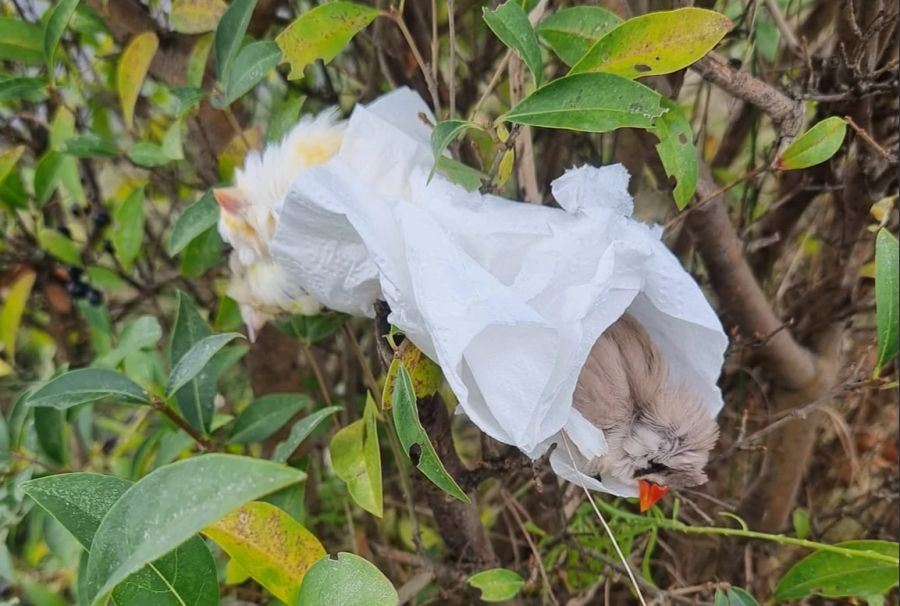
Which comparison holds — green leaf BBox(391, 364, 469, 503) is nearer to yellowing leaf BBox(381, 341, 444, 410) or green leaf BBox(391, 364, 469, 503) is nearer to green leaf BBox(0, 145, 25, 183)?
yellowing leaf BBox(381, 341, 444, 410)

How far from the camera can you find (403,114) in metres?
0.64

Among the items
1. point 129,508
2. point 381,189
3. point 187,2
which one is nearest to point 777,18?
point 381,189

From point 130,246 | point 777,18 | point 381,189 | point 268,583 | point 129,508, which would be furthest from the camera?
point 130,246

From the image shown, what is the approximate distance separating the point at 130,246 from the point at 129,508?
1.89ft

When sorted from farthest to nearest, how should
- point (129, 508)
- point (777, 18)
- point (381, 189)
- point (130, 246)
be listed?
1. point (130, 246)
2. point (777, 18)
3. point (381, 189)
4. point (129, 508)

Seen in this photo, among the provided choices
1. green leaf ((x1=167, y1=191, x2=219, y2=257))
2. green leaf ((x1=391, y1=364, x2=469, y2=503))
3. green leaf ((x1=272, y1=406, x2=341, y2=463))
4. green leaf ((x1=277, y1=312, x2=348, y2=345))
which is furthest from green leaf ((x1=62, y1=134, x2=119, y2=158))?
green leaf ((x1=391, y1=364, x2=469, y2=503))

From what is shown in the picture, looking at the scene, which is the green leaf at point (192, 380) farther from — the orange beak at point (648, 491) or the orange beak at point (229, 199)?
the orange beak at point (648, 491)

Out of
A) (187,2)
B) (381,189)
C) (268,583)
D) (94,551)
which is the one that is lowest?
(268,583)

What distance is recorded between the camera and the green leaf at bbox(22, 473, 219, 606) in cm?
41

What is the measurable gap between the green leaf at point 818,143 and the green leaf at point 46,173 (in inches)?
30.3

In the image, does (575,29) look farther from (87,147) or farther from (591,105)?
(87,147)

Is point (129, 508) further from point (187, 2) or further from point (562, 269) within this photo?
point (187, 2)

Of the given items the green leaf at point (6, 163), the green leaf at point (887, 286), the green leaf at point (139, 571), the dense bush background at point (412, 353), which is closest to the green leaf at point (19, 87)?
the dense bush background at point (412, 353)

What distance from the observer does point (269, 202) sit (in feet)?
2.00
